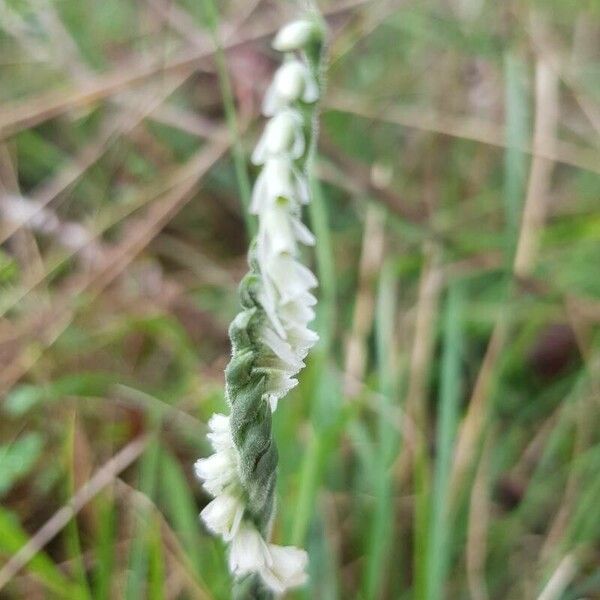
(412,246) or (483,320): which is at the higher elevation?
(412,246)

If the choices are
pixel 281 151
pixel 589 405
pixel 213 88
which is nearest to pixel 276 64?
pixel 213 88

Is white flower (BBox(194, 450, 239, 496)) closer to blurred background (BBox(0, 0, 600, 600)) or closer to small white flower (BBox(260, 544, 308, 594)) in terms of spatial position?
small white flower (BBox(260, 544, 308, 594))

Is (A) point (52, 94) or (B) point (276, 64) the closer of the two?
(A) point (52, 94)

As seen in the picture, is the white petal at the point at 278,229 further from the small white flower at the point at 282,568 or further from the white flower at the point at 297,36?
the small white flower at the point at 282,568

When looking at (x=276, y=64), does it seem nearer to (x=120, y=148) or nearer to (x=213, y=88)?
(x=213, y=88)

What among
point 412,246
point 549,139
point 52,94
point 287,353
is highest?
point 52,94

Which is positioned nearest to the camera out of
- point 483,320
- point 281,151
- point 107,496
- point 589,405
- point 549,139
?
point 281,151

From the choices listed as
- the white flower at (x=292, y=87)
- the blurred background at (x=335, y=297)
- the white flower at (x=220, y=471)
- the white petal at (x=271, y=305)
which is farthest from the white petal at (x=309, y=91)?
the blurred background at (x=335, y=297)

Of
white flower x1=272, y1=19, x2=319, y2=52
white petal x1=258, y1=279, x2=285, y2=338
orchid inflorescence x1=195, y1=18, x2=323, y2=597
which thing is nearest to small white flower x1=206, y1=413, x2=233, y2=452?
orchid inflorescence x1=195, y1=18, x2=323, y2=597

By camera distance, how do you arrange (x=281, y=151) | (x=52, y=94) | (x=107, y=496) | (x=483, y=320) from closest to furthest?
(x=281, y=151)
(x=107, y=496)
(x=483, y=320)
(x=52, y=94)
